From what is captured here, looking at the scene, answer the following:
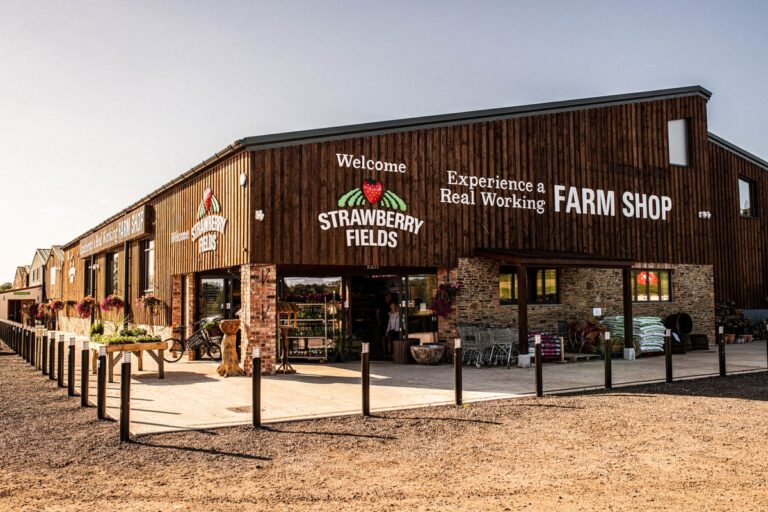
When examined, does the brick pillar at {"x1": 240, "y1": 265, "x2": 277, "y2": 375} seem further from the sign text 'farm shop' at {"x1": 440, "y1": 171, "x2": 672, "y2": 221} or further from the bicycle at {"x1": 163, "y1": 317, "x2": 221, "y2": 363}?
the sign text 'farm shop' at {"x1": 440, "y1": 171, "x2": 672, "y2": 221}

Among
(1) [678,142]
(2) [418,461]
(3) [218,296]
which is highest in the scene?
(1) [678,142]

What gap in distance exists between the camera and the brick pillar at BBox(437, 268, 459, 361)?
17.2 meters

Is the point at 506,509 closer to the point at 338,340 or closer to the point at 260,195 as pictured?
the point at 260,195

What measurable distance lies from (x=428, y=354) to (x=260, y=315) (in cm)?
432

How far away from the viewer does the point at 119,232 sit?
2620 centimetres

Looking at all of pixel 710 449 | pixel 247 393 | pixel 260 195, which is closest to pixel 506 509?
pixel 710 449

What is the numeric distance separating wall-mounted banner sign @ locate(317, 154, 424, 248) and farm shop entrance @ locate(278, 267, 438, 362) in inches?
66.5

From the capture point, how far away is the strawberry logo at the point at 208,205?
55.1 feet

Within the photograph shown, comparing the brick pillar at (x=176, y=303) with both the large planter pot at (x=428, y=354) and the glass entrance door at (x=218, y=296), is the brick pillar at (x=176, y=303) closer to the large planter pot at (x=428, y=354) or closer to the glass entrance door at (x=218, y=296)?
the glass entrance door at (x=218, y=296)

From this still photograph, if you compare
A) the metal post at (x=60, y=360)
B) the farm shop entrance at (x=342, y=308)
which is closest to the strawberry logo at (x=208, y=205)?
the farm shop entrance at (x=342, y=308)

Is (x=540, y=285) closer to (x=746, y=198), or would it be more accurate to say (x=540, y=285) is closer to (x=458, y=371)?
(x=458, y=371)

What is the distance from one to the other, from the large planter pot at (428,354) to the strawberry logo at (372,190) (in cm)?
370

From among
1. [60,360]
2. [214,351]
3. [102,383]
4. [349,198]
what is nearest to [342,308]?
[349,198]

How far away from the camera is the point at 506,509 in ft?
17.0
